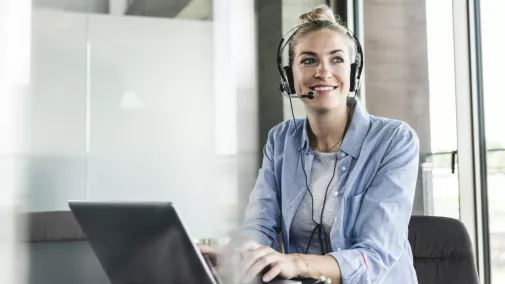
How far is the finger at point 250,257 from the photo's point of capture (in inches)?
24.9

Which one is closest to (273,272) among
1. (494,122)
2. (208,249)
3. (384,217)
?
(208,249)

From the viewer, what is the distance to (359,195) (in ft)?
3.58

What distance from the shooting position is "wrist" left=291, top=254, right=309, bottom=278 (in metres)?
0.79

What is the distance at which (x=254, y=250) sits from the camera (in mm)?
716

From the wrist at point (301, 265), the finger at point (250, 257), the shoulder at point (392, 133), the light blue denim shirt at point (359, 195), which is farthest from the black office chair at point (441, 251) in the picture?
the finger at point (250, 257)

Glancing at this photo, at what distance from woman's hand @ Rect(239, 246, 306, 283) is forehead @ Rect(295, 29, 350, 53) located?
0.53 m

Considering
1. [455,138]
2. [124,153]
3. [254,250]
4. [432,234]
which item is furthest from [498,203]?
[254,250]

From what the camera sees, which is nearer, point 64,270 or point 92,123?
point 64,270

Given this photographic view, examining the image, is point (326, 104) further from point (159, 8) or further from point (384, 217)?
point (159, 8)

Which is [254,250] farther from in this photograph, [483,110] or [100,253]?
[483,110]

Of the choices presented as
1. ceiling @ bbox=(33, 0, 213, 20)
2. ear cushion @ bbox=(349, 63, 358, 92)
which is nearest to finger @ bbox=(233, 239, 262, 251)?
ear cushion @ bbox=(349, 63, 358, 92)

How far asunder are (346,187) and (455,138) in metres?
1.26

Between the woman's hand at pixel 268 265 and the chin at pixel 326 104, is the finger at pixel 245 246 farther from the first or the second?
the chin at pixel 326 104

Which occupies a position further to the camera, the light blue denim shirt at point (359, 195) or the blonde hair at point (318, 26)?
the blonde hair at point (318, 26)
